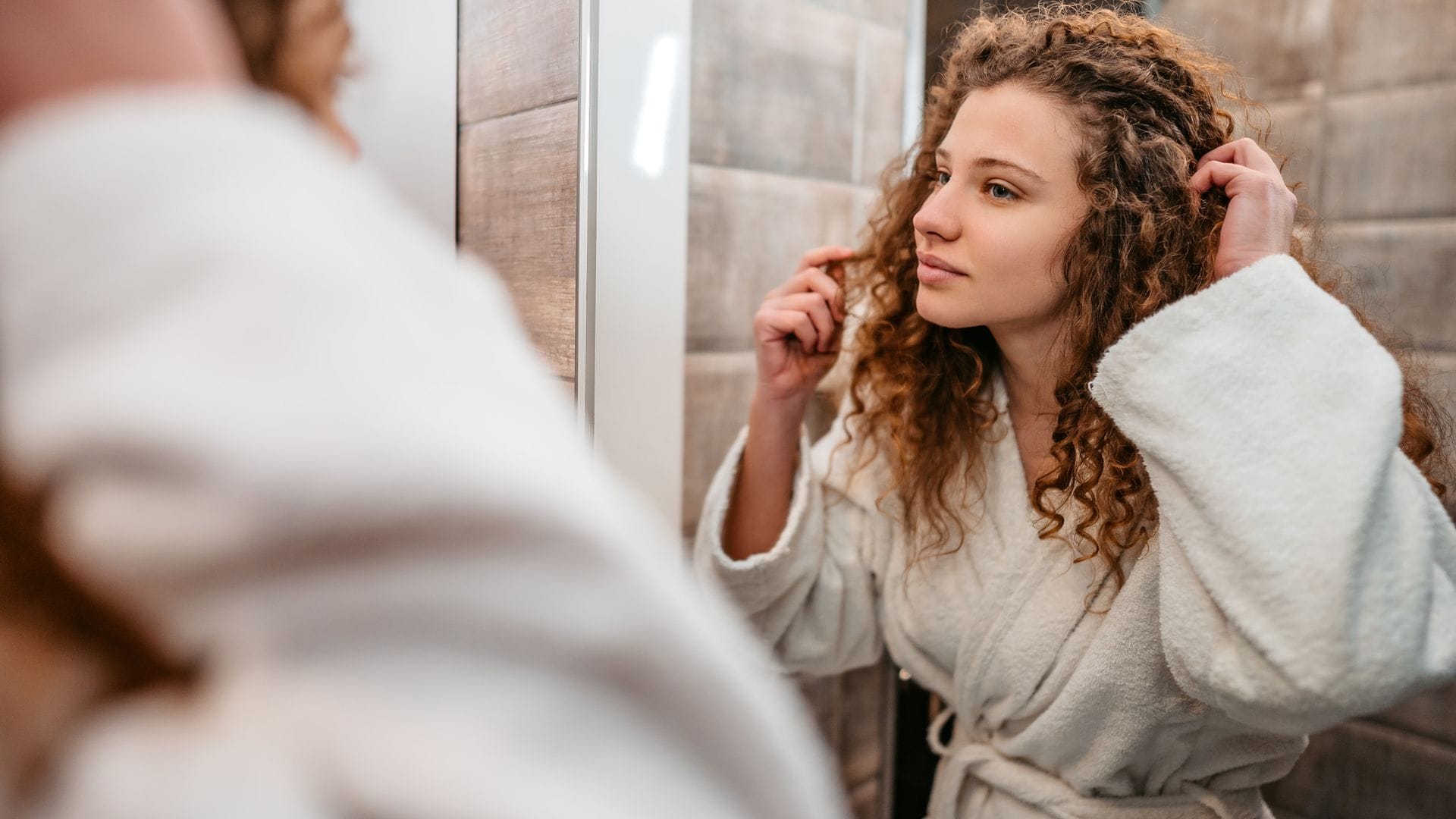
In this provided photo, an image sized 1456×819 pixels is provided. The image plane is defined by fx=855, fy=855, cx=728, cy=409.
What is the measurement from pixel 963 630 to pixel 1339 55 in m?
0.94

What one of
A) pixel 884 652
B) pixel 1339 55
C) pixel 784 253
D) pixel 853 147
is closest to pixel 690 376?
pixel 784 253

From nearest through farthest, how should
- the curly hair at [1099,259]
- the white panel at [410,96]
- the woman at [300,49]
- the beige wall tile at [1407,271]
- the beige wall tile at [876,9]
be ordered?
the woman at [300,49], the white panel at [410,96], the curly hair at [1099,259], the beige wall tile at [876,9], the beige wall tile at [1407,271]

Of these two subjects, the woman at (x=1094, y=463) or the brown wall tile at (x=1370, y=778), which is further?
the brown wall tile at (x=1370, y=778)

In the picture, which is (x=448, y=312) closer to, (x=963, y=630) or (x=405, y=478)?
(x=405, y=478)

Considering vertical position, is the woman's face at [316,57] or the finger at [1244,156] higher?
the finger at [1244,156]

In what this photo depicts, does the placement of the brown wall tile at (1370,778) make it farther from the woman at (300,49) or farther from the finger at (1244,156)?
the woman at (300,49)

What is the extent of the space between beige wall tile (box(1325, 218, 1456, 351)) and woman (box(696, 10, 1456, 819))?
0.26 meters

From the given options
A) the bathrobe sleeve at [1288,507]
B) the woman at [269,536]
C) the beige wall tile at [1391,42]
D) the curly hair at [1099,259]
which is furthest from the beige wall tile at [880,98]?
the woman at [269,536]

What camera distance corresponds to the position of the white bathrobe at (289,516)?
0.18 meters

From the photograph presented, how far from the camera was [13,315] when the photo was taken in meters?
0.19

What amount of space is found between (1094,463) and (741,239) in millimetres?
430

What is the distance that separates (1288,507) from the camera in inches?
24.1

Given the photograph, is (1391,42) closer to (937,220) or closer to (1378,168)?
(1378,168)

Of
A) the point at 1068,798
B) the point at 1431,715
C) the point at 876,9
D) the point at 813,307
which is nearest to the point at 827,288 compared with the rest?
the point at 813,307
